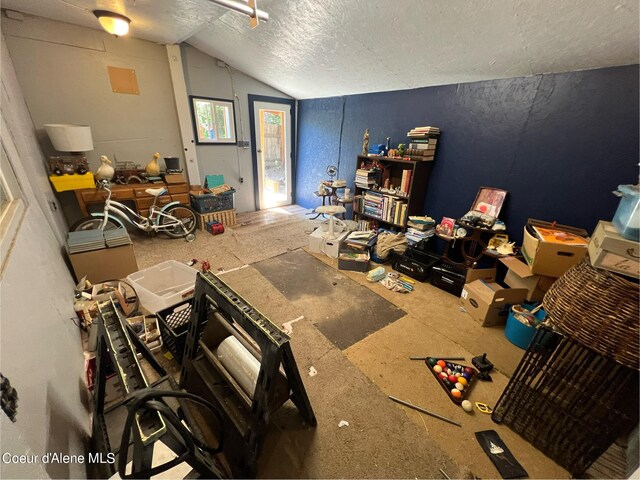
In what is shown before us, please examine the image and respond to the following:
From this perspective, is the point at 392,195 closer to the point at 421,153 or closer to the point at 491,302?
the point at 421,153

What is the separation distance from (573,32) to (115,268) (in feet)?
12.5

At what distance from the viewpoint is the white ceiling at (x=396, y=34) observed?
149cm

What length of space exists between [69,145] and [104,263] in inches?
57.4

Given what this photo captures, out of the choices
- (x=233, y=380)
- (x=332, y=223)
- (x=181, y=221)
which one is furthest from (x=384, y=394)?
(x=181, y=221)

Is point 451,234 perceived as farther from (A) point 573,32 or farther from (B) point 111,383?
(B) point 111,383

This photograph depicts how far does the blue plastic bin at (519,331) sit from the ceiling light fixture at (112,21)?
167 inches

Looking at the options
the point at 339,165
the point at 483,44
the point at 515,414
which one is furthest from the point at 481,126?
the point at 515,414

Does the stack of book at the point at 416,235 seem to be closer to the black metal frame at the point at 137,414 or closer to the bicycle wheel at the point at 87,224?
the black metal frame at the point at 137,414

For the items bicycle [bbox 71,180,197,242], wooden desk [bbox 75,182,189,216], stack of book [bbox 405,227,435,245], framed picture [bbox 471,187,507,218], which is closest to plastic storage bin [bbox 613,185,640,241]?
framed picture [bbox 471,187,507,218]

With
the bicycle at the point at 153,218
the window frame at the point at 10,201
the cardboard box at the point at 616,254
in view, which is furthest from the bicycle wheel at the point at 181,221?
the cardboard box at the point at 616,254

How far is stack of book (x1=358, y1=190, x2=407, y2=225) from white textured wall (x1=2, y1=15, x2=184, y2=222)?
2851mm

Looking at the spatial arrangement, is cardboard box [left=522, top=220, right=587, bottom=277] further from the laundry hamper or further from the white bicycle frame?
the white bicycle frame

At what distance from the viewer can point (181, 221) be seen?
11.2 feet

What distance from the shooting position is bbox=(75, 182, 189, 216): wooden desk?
2.84m
